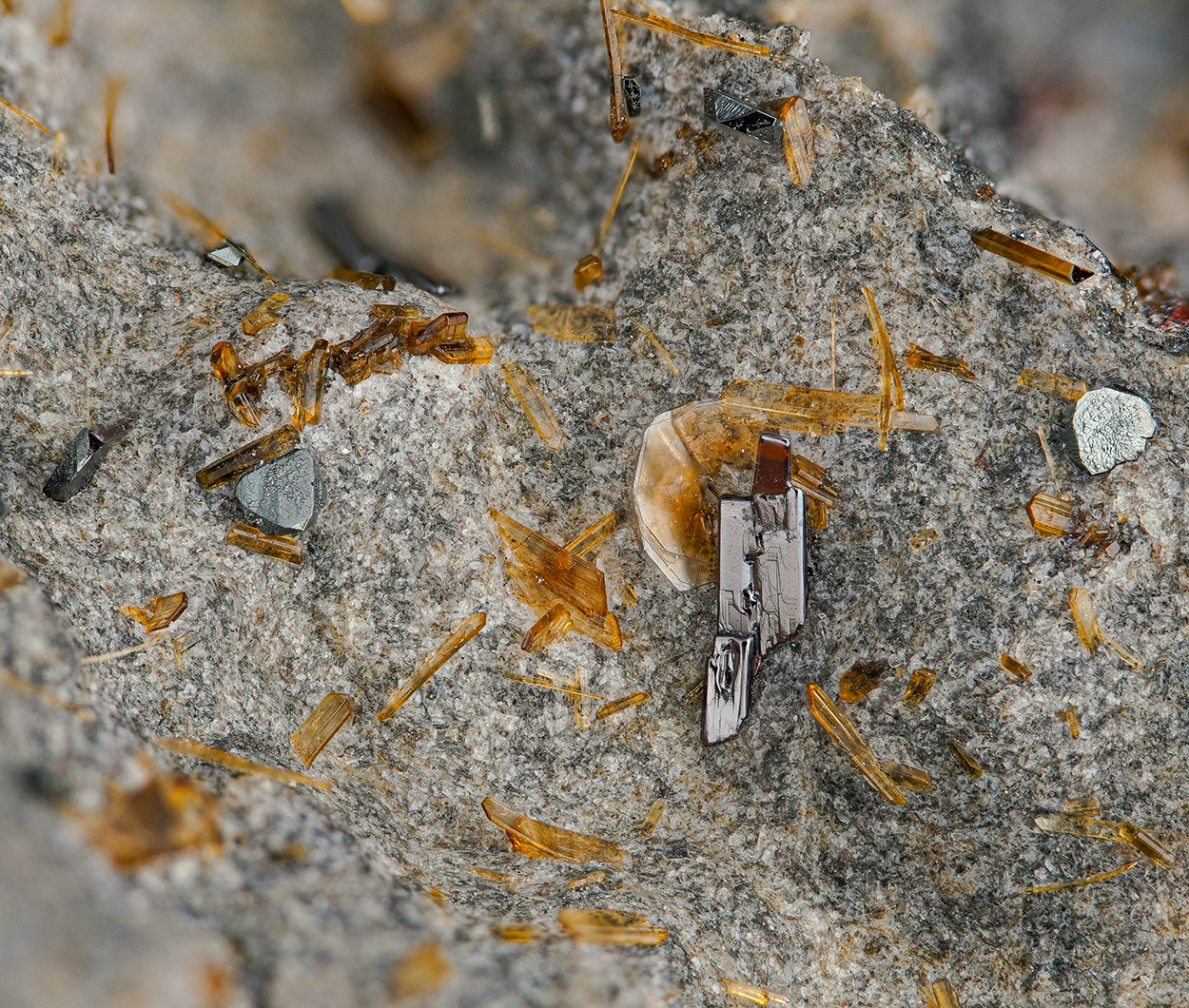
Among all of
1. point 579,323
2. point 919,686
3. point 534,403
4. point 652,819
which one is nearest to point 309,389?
point 534,403

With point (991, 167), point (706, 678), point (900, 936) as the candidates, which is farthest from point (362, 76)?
point (900, 936)

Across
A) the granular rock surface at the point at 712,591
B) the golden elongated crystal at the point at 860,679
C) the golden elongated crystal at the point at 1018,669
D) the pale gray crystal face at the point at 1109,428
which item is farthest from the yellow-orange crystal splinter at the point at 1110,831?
the pale gray crystal face at the point at 1109,428

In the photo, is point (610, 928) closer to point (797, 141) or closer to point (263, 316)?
point (263, 316)

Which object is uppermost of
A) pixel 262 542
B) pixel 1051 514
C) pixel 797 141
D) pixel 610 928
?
pixel 797 141

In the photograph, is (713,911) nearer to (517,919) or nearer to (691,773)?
(691,773)

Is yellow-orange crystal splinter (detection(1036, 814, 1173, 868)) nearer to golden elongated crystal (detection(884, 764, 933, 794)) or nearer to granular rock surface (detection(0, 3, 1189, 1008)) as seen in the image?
granular rock surface (detection(0, 3, 1189, 1008))

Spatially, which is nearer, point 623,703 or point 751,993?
point 751,993
